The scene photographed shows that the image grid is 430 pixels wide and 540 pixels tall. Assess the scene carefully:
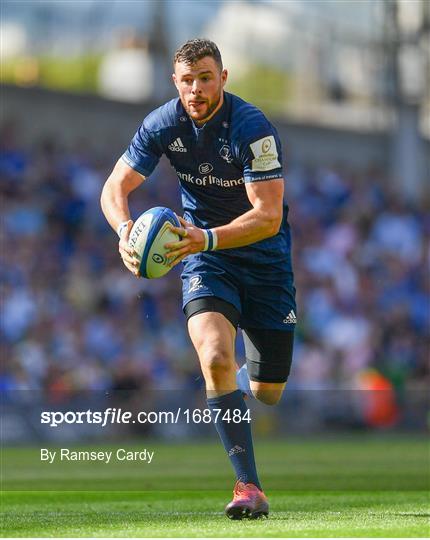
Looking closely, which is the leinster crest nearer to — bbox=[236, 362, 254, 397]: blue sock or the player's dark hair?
the player's dark hair

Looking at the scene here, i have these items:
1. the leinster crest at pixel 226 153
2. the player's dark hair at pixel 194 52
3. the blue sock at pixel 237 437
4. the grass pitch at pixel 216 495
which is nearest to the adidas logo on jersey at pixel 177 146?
the leinster crest at pixel 226 153

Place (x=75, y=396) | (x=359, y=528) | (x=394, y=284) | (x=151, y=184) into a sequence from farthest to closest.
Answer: (x=394, y=284)
(x=151, y=184)
(x=75, y=396)
(x=359, y=528)

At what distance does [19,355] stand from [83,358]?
119cm

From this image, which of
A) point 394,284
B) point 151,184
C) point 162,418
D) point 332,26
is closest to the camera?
point 162,418

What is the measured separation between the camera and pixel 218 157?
8.01 m

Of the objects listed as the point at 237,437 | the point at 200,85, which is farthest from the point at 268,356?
the point at 200,85

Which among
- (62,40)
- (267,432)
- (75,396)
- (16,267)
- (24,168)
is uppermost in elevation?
(62,40)

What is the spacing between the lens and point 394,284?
2500 centimetres

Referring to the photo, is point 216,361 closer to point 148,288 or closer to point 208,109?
point 208,109

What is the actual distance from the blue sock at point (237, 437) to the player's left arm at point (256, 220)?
88 cm

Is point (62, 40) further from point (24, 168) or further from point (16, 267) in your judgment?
point (16, 267)

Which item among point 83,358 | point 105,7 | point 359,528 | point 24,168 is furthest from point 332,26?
point 359,528

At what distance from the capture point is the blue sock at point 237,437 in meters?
7.59

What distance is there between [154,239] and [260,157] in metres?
0.86
